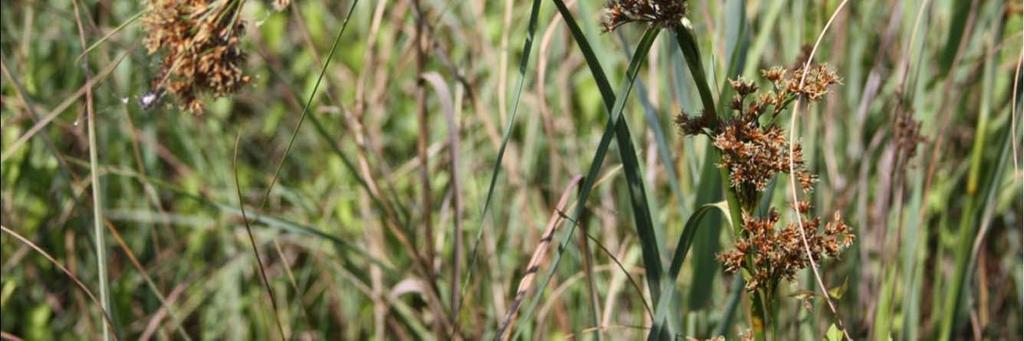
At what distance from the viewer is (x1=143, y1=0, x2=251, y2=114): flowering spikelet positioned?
0.82 meters

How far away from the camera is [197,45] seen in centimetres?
83

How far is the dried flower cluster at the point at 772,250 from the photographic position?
0.75 metres

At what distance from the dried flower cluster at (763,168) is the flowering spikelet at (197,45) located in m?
0.29

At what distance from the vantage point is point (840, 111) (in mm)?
1634

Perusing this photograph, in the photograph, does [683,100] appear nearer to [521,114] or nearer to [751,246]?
[751,246]

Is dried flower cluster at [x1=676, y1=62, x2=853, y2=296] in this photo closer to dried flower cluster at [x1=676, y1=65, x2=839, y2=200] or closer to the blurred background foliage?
dried flower cluster at [x1=676, y1=65, x2=839, y2=200]

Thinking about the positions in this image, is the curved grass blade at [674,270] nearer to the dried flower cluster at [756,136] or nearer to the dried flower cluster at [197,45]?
the dried flower cluster at [756,136]

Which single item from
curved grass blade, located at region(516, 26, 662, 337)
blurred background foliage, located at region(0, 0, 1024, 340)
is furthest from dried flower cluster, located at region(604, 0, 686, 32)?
blurred background foliage, located at region(0, 0, 1024, 340)

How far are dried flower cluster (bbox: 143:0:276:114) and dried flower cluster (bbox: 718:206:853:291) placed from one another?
0.34m

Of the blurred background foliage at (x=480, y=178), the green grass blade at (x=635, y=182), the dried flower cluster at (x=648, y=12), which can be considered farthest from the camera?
the blurred background foliage at (x=480, y=178)

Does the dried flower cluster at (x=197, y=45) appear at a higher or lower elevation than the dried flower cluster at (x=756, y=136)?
higher

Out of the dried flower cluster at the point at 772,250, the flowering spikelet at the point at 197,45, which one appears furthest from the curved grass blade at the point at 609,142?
the flowering spikelet at the point at 197,45

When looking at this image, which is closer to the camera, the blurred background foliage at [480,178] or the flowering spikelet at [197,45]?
the flowering spikelet at [197,45]

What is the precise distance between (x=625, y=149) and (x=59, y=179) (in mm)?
1216
